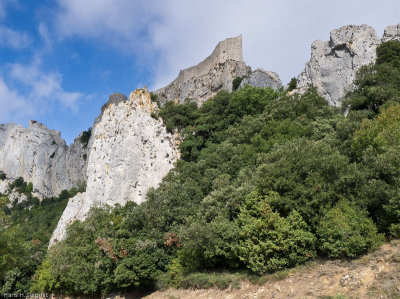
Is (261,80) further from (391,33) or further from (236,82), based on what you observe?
(391,33)

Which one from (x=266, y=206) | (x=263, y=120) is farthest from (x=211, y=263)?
(x=263, y=120)

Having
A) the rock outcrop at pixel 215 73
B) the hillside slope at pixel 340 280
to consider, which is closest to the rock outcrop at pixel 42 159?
the rock outcrop at pixel 215 73

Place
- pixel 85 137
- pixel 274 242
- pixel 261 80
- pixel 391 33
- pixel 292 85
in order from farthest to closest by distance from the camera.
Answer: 1. pixel 85 137
2. pixel 261 80
3. pixel 292 85
4. pixel 391 33
5. pixel 274 242

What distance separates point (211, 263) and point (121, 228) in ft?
24.5

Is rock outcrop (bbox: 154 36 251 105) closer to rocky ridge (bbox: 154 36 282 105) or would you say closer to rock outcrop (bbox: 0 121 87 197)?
rocky ridge (bbox: 154 36 282 105)

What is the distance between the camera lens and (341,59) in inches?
1405

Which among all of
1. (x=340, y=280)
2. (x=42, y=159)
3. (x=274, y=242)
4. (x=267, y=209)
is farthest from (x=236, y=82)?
(x=42, y=159)

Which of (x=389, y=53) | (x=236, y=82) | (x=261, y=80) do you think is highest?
(x=236, y=82)

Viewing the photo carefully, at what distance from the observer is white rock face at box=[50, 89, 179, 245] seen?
31.5 m

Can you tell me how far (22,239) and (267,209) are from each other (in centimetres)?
1691

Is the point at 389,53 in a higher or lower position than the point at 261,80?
lower

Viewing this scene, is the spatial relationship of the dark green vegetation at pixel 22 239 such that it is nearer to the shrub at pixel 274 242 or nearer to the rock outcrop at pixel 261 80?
the shrub at pixel 274 242

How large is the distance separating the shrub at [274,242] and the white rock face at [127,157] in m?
18.8

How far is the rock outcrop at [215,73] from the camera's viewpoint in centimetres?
4812
